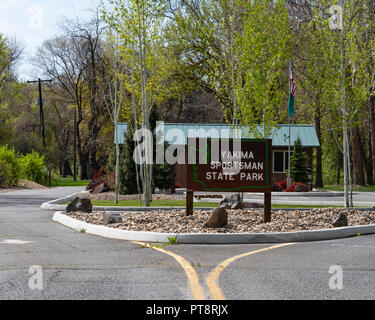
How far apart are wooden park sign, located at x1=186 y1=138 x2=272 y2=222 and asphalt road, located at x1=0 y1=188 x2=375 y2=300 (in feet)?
10.2

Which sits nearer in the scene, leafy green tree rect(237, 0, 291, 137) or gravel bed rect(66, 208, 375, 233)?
gravel bed rect(66, 208, 375, 233)

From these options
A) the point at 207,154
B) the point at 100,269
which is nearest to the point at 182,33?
the point at 207,154

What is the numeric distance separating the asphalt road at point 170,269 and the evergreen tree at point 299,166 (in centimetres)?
2327

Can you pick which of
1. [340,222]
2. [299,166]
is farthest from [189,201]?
[299,166]

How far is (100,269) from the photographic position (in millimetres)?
7457

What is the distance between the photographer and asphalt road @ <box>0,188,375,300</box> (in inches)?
237

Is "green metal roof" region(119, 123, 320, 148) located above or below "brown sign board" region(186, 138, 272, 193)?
above

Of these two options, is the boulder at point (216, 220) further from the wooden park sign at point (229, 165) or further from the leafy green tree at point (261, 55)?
the leafy green tree at point (261, 55)

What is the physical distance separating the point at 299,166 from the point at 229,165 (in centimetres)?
2179

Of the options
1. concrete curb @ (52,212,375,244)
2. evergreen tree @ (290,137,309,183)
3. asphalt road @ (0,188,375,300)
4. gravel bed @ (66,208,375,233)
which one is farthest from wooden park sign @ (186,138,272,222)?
evergreen tree @ (290,137,309,183)

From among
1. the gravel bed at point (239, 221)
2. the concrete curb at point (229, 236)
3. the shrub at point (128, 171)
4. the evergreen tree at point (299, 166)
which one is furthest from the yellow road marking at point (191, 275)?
the evergreen tree at point (299, 166)

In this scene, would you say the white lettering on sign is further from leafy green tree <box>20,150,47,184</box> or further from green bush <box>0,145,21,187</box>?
leafy green tree <box>20,150,47,184</box>
